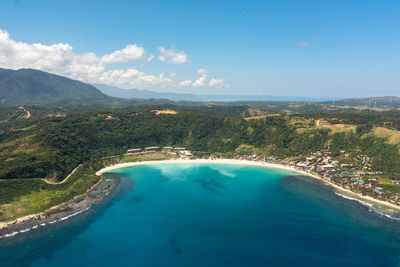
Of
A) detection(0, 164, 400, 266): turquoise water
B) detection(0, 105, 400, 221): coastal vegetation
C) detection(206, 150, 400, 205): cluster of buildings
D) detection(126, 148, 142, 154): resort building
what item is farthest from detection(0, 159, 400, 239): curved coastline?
detection(126, 148, 142, 154): resort building

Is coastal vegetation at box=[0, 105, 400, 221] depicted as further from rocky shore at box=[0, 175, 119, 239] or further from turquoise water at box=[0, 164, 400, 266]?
turquoise water at box=[0, 164, 400, 266]

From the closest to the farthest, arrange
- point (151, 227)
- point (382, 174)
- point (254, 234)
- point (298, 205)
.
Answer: point (254, 234) → point (151, 227) → point (298, 205) → point (382, 174)

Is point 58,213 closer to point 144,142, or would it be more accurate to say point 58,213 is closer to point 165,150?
point 165,150

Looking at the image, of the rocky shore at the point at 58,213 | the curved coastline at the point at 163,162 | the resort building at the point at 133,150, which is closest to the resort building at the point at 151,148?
the resort building at the point at 133,150

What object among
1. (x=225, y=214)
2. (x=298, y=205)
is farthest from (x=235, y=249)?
(x=298, y=205)

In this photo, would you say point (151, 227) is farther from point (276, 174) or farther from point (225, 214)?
point (276, 174)
